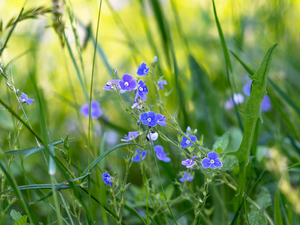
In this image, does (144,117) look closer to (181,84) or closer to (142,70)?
(142,70)

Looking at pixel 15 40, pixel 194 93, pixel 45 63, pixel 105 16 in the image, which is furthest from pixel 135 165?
pixel 105 16

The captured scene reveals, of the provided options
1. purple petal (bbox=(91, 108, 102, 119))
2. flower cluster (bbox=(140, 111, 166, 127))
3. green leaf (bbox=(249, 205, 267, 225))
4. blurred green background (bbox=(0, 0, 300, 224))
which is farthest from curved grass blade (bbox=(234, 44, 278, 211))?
purple petal (bbox=(91, 108, 102, 119))

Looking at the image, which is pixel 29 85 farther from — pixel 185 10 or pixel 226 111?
pixel 185 10

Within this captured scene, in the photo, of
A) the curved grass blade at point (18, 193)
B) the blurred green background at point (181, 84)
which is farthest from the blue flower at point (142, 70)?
the curved grass blade at point (18, 193)

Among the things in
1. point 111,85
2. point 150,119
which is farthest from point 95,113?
point 150,119

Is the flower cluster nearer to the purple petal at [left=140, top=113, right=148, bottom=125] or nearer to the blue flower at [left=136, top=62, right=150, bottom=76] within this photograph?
the purple petal at [left=140, top=113, right=148, bottom=125]

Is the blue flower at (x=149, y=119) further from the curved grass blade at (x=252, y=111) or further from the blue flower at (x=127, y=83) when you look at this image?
the curved grass blade at (x=252, y=111)
